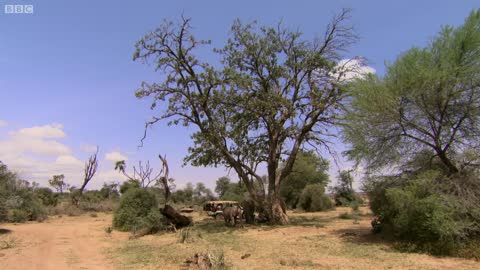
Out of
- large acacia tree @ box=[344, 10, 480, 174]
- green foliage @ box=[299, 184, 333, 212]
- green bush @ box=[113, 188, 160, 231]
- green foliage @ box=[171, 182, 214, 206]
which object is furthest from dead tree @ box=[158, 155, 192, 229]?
green foliage @ box=[171, 182, 214, 206]

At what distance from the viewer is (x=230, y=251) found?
12.1 meters

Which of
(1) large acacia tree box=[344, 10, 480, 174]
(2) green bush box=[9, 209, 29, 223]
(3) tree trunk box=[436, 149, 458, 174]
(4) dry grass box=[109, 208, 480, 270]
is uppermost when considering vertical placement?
(1) large acacia tree box=[344, 10, 480, 174]

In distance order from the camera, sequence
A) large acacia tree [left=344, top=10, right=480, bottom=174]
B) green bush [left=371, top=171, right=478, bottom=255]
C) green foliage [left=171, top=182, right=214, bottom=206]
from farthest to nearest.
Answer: green foliage [left=171, top=182, right=214, bottom=206], large acacia tree [left=344, top=10, right=480, bottom=174], green bush [left=371, top=171, right=478, bottom=255]

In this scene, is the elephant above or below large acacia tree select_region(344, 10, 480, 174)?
below

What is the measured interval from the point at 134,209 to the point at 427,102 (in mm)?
14549

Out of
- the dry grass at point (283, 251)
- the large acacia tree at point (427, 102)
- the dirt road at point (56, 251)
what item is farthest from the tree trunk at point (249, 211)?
the large acacia tree at point (427, 102)

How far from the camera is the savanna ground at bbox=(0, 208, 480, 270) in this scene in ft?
31.9

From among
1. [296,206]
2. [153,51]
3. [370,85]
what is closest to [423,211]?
[370,85]

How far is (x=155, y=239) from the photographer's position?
52.1 feet

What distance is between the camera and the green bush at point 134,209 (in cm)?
1941

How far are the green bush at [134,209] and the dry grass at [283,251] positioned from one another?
106 inches

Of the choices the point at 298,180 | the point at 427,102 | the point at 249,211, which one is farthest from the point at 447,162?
the point at 298,180

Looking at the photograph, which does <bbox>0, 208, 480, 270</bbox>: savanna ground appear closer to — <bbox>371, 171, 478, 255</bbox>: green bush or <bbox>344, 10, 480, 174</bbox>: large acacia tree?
<bbox>371, 171, 478, 255</bbox>: green bush

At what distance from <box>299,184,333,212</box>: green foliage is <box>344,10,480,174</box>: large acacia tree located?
21052 mm
